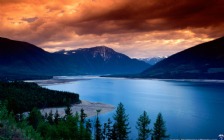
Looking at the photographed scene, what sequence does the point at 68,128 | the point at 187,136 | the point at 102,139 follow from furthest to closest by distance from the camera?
the point at 187,136 < the point at 102,139 < the point at 68,128

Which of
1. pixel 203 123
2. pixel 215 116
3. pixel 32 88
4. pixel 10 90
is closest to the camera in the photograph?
pixel 203 123

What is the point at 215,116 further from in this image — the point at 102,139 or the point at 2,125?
the point at 2,125

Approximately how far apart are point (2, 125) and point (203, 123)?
10646cm

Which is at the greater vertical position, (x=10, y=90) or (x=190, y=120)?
(x=10, y=90)

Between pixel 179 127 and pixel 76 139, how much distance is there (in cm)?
6419

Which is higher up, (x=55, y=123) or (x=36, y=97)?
(x=36, y=97)

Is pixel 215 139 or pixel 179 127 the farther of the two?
pixel 179 127

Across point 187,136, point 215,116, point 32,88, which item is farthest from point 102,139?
point 32,88

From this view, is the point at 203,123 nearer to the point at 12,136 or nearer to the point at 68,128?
the point at 68,128

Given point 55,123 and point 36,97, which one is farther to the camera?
point 36,97

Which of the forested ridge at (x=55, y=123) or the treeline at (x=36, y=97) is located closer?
the forested ridge at (x=55, y=123)

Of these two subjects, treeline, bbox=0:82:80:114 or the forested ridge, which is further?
treeline, bbox=0:82:80:114

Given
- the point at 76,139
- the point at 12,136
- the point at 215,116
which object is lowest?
the point at 215,116

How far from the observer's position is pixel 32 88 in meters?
178
